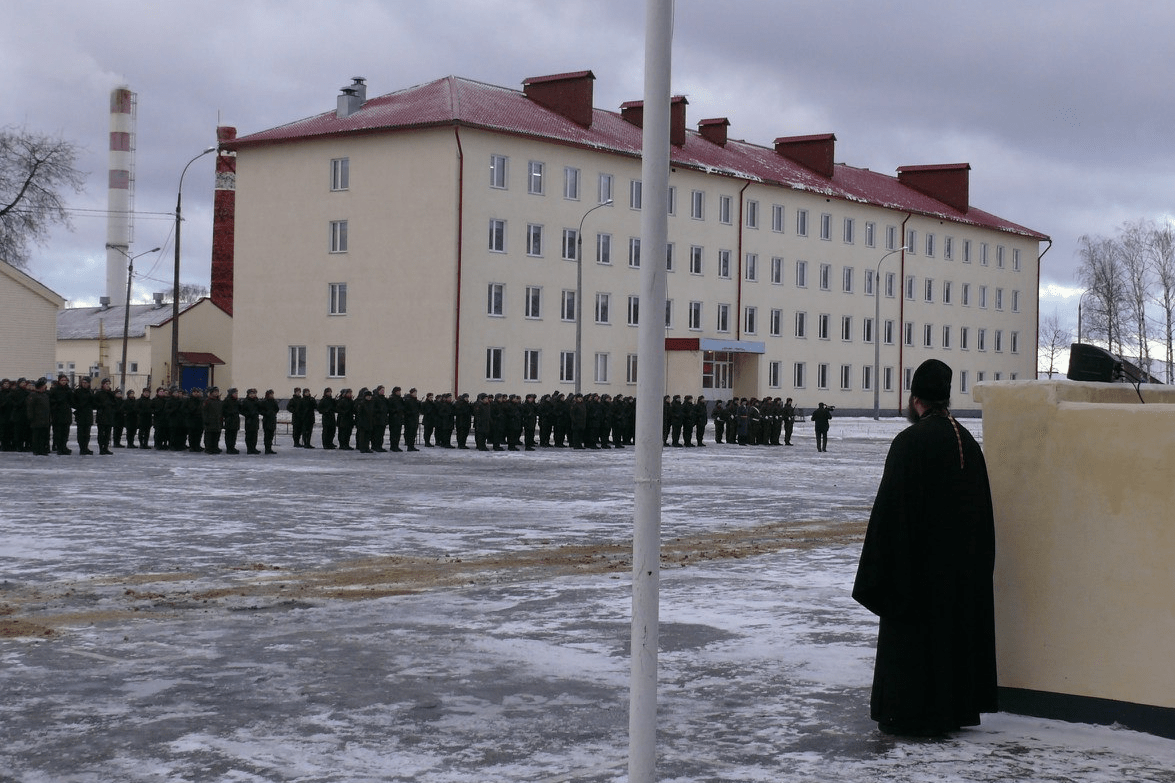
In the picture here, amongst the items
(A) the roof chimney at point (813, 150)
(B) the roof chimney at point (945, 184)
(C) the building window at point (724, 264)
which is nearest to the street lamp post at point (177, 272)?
(C) the building window at point (724, 264)

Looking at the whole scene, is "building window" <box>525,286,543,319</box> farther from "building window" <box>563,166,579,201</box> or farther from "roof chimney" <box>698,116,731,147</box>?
"roof chimney" <box>698,116,731,147</box>

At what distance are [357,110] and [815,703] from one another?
179 ft

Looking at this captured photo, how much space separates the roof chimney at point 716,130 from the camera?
221 feet

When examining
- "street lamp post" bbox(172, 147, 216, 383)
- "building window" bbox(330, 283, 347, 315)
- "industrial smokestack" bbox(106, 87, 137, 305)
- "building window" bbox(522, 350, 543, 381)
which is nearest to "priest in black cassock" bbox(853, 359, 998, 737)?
"street lamp post" bbox(172, 147, 216, 383)

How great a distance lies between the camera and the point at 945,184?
79312mm

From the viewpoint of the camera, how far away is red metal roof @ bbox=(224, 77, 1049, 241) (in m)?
54.2

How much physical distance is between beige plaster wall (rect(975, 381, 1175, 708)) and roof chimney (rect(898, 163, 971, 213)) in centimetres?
7566

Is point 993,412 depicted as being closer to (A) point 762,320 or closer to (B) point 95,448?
(B) point 95,448

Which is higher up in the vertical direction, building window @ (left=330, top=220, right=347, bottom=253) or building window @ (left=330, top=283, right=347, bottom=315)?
building window @ (left=330, top=220, right=347, bottom=253)

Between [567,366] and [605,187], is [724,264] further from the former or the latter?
[567,366]

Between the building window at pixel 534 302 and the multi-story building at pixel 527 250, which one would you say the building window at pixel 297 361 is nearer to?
the multi-story building at pixel 527 250

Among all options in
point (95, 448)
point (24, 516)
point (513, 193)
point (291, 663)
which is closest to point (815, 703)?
point (291, 663)

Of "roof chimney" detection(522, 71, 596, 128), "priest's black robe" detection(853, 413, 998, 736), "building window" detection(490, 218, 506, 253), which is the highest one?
"roof chimney" detection(522, 71, 596, 128)

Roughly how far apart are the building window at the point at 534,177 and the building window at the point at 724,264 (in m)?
11.2
